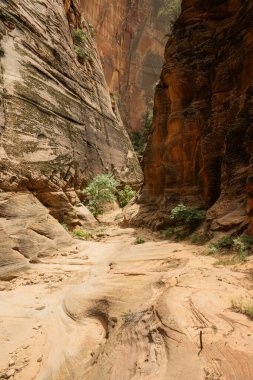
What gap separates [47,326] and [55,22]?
18.0 m

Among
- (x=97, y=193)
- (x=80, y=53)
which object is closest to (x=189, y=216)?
(x=97, y=193)

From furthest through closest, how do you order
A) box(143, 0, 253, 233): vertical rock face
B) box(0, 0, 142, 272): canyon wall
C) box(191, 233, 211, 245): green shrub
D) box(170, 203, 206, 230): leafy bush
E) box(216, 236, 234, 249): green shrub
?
1. box(170, 203, 206, 230): leafy bush
2. box(0, 0, 142, 272): canyon wall
3. box(143, 0, 253, 233): vertical rock face
4. box(191, 233, 211, 245): green shrub
5. box(216, 236, 234, 249): green shrub

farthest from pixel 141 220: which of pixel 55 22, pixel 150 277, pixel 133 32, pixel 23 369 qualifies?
pixel 133 32

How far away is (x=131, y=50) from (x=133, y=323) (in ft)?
134

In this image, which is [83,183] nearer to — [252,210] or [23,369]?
[252,210]

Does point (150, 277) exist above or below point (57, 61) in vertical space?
below

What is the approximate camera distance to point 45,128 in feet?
41.7

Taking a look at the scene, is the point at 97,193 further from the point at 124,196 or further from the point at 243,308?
the point at 243,308

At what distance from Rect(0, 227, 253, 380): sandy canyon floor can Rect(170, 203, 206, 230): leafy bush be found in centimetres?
Result: 280

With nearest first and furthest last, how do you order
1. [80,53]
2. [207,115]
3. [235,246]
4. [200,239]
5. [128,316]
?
1. [128,316]
2. [235,246]
3. [200,239]
4. [207,115]
5. [80,53]

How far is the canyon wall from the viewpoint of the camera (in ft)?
30.6

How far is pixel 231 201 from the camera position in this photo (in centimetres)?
815

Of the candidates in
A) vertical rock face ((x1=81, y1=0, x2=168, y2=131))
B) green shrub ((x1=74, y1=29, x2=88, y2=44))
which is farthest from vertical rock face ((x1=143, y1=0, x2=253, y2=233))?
vertical rock face ((x1=81, y1=0, x2=168, y2=131))

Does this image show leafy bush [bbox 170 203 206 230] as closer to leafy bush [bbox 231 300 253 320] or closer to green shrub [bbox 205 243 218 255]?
green shrub [bbox 205 243 218 255]
